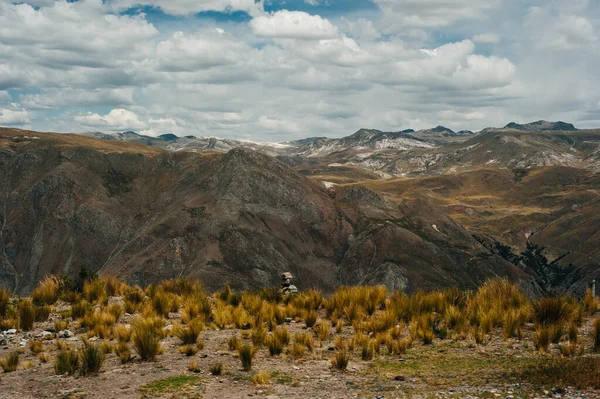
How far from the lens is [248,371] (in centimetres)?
1241

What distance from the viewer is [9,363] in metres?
12.7

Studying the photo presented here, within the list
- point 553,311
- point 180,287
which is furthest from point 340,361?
point 180,287

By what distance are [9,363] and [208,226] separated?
121788mm

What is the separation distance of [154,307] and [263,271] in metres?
108

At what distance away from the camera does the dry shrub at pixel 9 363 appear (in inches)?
500

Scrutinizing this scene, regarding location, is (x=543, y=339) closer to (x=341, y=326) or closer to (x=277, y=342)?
(x=341, y=326)

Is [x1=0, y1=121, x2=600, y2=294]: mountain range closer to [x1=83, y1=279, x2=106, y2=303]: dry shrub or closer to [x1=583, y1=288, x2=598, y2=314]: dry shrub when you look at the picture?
[x1=83, y1=279, x2=106, y2=303]: dry shrub

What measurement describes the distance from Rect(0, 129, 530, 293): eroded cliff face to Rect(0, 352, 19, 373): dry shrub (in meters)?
104

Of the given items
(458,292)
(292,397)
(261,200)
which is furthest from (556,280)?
(292,397)

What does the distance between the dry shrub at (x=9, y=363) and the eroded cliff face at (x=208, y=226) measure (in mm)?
103918

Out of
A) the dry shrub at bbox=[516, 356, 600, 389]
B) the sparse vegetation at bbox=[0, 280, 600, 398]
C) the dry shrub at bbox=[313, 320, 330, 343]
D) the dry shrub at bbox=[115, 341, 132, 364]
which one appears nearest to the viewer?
the dry shrub at bbox=[516, 356, 600, 389]

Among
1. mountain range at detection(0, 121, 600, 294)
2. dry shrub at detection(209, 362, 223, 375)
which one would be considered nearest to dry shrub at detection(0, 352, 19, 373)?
dry shrub at detection(209, 362, 223, 375)

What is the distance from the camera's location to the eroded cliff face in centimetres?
12900

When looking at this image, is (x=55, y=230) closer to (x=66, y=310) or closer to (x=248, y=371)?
(x=66, y=310)
